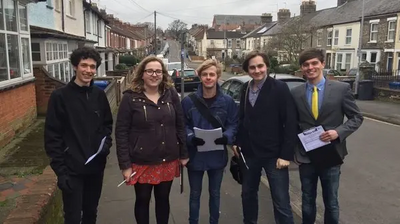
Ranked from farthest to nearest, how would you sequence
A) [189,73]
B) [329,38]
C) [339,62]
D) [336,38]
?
[329,38] → [336,38] → [339,62] → [189,73]

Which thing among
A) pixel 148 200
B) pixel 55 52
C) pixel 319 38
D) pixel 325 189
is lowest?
pixel 148 200

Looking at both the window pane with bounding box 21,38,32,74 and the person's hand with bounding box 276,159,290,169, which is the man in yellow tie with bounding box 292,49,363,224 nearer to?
the person's hand with bounding box 276,159,290,169

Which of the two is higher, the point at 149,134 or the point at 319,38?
the point at 319,38

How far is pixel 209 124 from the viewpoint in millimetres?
3240

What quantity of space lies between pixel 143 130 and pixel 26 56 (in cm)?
635

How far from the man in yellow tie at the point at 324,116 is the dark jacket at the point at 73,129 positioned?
1.85 m

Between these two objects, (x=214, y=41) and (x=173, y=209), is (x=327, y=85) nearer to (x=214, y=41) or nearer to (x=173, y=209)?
(x=173, y=209)

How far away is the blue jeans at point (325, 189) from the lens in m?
3.16

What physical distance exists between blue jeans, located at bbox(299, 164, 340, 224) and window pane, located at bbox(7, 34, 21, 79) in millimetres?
6250

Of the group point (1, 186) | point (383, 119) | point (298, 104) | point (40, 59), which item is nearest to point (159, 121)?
point (298, 104)

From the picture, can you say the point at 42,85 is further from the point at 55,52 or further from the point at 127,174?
the point at 127,174

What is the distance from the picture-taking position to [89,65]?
111 inches

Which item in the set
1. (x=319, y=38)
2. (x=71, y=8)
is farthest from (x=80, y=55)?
(x=319, y=38)

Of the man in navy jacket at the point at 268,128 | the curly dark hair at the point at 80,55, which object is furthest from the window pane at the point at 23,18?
the man in navy jacket at the point at 268,128
